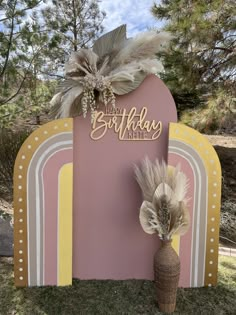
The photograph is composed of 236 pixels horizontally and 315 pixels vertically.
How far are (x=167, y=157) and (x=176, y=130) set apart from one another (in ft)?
0.64

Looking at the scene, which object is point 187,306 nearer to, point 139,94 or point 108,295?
point 108,295

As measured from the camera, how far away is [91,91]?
201 cm

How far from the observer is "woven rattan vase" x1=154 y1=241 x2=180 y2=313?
193cm

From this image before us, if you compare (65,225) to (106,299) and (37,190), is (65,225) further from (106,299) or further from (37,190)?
(106,299)

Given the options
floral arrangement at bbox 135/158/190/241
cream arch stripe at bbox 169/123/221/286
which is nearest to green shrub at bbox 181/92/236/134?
cream arch stripe at bbox 169/123/221/286

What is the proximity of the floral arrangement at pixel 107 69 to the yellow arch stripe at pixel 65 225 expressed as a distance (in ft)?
1.39

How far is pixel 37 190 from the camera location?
2.11 m

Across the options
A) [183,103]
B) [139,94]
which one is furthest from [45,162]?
[183,103]

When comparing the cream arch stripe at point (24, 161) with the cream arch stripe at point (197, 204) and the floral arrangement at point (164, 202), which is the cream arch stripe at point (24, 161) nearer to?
the floral arrangement at point (164, 202)

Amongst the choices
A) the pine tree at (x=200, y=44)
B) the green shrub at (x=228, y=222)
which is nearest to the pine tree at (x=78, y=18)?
the pine tree at (x=200, y=44)

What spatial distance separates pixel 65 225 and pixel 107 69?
110cm

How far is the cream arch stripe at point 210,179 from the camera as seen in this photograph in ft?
6.93

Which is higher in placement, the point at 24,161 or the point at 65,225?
the point at 24,161

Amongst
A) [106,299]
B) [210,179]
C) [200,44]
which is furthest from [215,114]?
[106,299]
